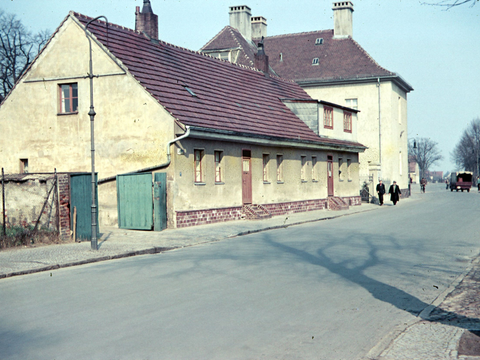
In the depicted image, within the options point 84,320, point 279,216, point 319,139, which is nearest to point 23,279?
point 84,320

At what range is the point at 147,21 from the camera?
27.1 metres

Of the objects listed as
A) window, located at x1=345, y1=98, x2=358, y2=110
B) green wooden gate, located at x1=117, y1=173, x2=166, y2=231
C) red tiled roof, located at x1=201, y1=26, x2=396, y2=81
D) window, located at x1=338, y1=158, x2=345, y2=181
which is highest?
red tiled roof, located at x1=201, y1=26, x2=396, y2=81

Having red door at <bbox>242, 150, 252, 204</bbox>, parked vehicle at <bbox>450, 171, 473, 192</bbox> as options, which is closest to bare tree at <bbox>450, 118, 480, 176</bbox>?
parked vehicle at <bbox>450, 171, 473, 192</bbox>

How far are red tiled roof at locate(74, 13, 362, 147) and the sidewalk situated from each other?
13.3 feet

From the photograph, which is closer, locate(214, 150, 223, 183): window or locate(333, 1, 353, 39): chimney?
locate(214, 150, 223, 183): window

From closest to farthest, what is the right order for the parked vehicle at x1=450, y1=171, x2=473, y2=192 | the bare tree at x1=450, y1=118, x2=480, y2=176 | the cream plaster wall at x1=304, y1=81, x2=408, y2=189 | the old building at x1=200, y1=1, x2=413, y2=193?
the cream plaster wall at x1=304, y1=81, x2=408, y2=189, the old building at x1=200, y1=1, x2=413, y2=193, the parked vehicle at x1=450, y1=171, x2=473, y2=192, the bare tree at x1=450, y1=118, x2=480, y2=176

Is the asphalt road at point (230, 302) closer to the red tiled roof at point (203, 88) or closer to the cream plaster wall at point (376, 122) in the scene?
the red tiled roof at point (203, 88)

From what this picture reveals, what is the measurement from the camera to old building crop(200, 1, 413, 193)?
158ft

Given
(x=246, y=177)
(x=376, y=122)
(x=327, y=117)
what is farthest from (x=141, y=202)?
(x=376, y=122)

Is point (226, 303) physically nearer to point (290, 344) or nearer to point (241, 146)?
point (290, 344)

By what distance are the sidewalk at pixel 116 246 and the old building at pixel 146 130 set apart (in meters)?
1.41

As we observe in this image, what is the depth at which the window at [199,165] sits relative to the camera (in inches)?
881

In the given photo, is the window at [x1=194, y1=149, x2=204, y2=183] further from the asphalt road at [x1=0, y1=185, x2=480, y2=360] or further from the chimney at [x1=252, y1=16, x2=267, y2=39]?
the chimney at [x1=252, y1=16, x2=267, y2=39]

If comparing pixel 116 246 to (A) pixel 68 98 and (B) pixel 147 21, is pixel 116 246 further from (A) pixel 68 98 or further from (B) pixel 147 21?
(B) pixel 147 21
